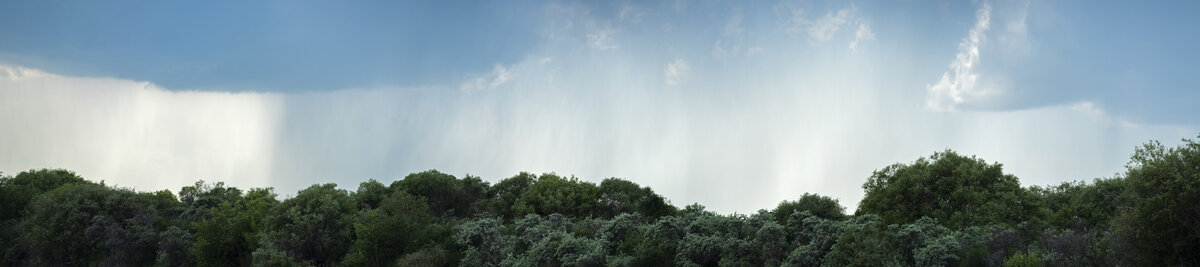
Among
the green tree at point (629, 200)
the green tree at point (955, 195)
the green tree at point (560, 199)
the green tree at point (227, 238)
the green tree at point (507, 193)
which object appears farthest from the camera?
the green tree at point (507, 193)

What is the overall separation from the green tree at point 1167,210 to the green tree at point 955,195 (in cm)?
1463

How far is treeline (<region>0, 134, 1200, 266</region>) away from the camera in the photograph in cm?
3061

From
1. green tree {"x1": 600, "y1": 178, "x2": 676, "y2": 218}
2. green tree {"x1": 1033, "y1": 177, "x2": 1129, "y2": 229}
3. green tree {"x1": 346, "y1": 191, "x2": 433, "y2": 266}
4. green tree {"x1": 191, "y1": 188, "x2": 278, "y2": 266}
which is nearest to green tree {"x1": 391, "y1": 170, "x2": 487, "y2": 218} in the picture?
green tree {"x1": 600, "y1": 178, "x2": 676, "y2": 218}

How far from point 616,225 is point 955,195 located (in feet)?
70.4

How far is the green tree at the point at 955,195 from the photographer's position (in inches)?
1731

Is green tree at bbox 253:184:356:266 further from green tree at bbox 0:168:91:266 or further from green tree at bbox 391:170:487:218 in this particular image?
green tree at bbox 0:168:91:266

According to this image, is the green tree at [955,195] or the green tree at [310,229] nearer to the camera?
the green tree at [955,195]

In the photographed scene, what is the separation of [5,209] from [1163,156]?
3993 inches

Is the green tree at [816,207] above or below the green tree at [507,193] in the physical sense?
below

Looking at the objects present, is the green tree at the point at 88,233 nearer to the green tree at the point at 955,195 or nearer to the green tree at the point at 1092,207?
the green tree at the point at 955,195

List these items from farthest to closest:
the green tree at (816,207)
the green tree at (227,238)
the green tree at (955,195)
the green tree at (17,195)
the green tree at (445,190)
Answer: the green tree at (445,190) → the green tree at (17,195) → the green tree at (227,238) → the green tree at (816,207) → the green tree at (955,195)

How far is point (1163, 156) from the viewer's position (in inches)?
1111

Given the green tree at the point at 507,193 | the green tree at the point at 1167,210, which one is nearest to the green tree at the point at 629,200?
the green tree at the point at 507,193

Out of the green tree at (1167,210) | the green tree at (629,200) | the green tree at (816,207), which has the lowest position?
the green tree at (1167,210)
